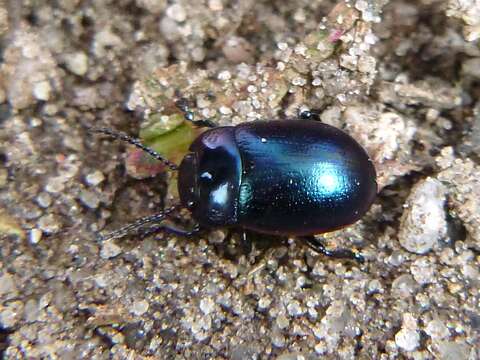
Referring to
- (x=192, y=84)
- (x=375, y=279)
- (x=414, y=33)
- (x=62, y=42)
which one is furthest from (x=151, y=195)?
(x=414, y=33)

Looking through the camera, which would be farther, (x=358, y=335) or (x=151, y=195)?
(x=151, y=195)

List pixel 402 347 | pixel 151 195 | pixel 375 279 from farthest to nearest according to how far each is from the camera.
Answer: pixel 151 195, pixel 375 279, pixel 402 347

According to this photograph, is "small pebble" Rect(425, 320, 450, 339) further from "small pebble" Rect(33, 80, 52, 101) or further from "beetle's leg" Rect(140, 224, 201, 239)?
"small pebble" Rect(33, 80, 52, 101)

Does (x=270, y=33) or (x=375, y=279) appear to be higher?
(x=270, y=33)

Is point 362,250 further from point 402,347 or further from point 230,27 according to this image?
point 230,27

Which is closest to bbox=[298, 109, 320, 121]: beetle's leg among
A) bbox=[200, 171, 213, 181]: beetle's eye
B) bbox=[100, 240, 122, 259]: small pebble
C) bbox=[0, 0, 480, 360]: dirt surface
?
bbox=[0, 0, 480, 360]: dirt surface

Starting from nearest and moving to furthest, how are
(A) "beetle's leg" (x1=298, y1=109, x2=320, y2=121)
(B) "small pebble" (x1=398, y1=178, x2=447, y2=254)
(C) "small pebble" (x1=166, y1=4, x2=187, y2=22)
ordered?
1. (B) "small pebble" (x1=398, y1=178, x2=447, y2=254)
2. (A) "beetle's leg" (x1=298, y1=109, x2=320, y2=121)
3. (C) "small pebble" (x1=166, y1=4, x2=187, y2=22)

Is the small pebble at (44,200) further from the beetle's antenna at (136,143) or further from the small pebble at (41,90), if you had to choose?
the small pebble at (41,90)

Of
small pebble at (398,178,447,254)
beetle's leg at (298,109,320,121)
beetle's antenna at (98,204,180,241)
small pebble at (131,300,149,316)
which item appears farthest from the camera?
beetle's leg at (298,109,320,121)

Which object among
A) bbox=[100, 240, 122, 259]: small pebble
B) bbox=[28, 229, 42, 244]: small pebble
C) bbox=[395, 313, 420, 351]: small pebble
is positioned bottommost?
bbox=[395, 313, 420, 351]: small pebble
